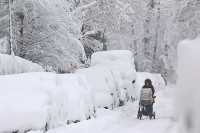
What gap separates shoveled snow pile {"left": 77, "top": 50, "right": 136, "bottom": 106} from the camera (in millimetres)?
16656

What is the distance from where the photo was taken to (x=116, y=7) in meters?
29.9

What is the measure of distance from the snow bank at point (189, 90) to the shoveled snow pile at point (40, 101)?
5833mm

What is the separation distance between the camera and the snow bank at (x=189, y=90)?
1766 millimetres

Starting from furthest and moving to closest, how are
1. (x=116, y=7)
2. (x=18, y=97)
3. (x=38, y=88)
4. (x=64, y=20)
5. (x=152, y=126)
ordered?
(x=116, y=7), (x=64, y=20), (x=152, y=126), (x=38, y=88), (x=18, y=97)

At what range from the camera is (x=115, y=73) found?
1775cm

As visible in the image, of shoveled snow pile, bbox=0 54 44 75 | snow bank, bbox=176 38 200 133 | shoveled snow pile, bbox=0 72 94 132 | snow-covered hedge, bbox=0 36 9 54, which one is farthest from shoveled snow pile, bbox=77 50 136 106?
snow bank, bbox=176 38 200 133

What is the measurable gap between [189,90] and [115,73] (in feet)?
52.2

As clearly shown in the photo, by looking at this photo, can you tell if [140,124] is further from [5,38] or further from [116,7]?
[116,7]

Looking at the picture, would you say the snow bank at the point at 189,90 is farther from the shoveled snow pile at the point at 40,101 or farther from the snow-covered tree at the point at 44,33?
the snow-covered tree at the point at 44,33

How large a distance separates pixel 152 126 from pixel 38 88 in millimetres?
4958

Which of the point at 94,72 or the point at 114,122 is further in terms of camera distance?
the point at 94,72

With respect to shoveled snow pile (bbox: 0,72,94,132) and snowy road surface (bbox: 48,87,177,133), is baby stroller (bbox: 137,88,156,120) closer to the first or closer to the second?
→ snowy road surface (bbox: 48,87,177,133)

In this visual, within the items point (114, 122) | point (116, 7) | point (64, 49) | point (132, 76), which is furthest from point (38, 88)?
point (116, 7)

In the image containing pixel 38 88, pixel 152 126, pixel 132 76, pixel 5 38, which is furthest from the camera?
pixel 132 76
